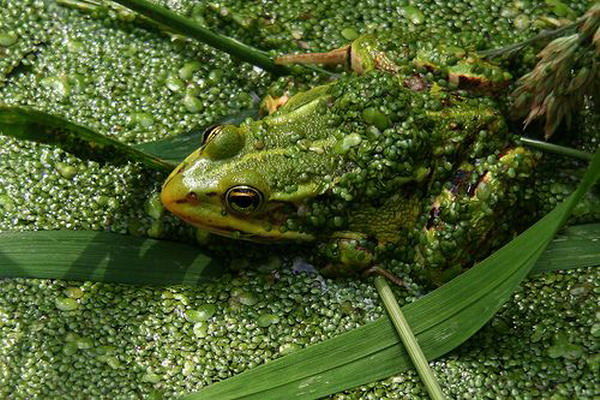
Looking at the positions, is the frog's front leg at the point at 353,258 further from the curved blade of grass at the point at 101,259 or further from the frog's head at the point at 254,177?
the curved blade of grass at the point at 101,259

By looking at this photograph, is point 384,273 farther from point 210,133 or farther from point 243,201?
point 210,133

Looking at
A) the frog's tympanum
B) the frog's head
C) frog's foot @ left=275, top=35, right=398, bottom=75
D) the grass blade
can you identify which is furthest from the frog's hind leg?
the grass blade

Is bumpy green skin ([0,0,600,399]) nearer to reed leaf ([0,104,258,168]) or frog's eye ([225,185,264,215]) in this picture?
reed leaf ([0,104,258,168])

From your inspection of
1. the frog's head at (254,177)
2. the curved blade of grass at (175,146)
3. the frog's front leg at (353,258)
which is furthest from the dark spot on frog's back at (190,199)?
the frog's front leg at (353,258)

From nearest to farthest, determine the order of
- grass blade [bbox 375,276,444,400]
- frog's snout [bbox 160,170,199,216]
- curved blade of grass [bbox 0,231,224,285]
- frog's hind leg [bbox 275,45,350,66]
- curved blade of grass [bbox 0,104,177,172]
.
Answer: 1. curved blade of grass [bbox 0,104,177,172]
2. grass blade [bbox 375,276,444,400]
3. frog's snout [bbox 160,170,199,216]
4. curved blade of grass [bbox 0,231,224,285]
5. frog's hind leg [bbox 275,45,350,66]

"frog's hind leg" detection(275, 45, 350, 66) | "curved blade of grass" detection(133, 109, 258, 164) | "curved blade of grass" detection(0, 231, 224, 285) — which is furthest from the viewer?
"frog's hind leg" detection(275, 45, 350, 66)

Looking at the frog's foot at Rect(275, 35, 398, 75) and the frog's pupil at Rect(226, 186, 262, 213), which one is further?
the frog's foot at Rect(275, 35, 398, 75)

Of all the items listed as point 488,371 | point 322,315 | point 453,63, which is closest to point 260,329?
point 322,315
